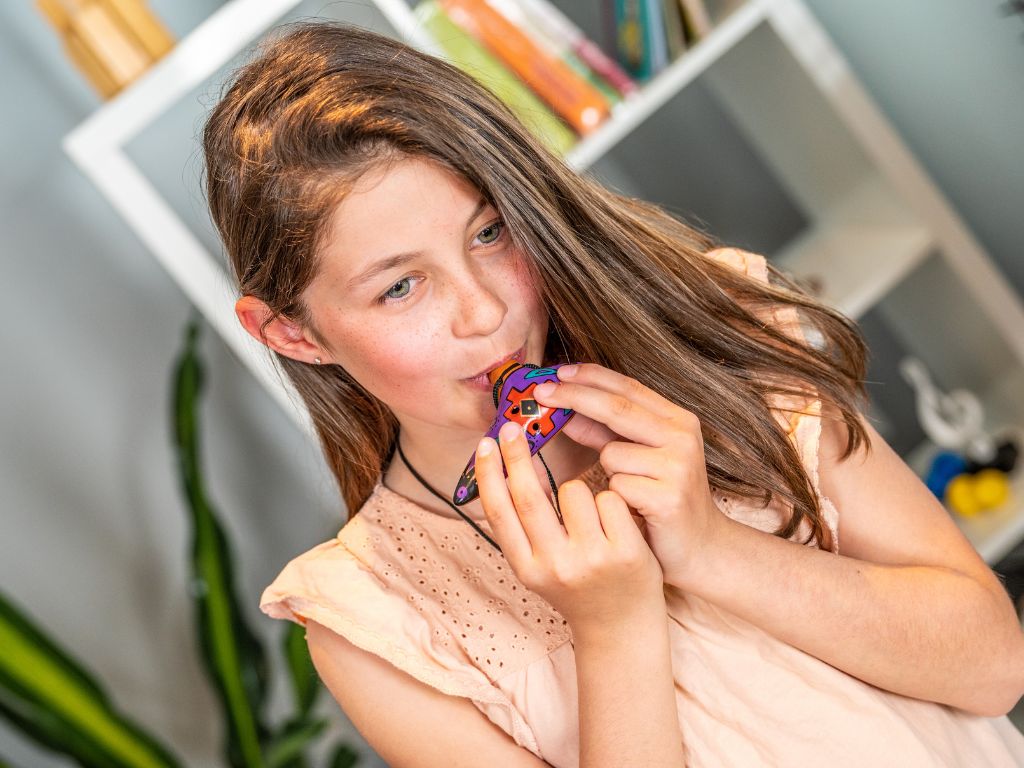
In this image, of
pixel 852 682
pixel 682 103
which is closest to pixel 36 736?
pixel 852 682

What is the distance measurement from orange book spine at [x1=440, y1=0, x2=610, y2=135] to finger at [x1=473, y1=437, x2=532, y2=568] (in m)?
0.97

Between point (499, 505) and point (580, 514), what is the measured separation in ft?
0.23

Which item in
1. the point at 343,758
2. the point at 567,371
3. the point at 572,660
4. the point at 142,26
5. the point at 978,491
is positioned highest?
the point at 142,26

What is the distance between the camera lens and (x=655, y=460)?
84 centimetres

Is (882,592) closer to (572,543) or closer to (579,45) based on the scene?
(572,543)

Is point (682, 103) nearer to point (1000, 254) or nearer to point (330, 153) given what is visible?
point (1000, 254)

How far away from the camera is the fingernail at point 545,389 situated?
88cm

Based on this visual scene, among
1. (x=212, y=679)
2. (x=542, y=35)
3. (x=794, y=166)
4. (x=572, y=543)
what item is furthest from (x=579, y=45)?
(x=212, y=679)

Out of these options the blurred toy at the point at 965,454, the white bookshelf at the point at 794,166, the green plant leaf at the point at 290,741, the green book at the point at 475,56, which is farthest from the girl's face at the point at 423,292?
the blurred toy at the point at 965,454

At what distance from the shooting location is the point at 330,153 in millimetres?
867

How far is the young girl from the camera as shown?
0.86 m

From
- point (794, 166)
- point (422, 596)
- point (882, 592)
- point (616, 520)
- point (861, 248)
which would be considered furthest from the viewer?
point (794, 166)

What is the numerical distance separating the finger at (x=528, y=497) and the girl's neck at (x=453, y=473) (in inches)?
6.2

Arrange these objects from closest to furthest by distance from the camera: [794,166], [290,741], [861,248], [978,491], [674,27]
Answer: [290,741]
[674,27]
[978,491]
[861,248]
[794,166]
